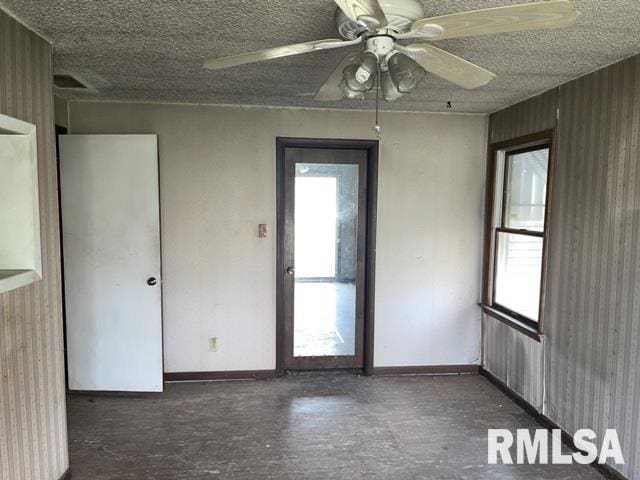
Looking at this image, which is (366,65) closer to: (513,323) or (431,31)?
(431,31)

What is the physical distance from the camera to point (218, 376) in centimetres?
366

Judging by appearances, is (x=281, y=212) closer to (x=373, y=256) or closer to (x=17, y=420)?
(x=373, y=256)

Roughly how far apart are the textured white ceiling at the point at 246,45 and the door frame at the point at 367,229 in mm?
484

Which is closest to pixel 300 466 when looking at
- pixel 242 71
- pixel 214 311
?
pixel 214 311

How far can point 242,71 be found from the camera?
262 centimetres

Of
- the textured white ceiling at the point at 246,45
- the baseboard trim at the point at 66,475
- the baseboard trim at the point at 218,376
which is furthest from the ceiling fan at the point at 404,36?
the baseboard trim at the point at 218,376

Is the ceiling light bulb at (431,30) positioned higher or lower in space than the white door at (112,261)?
higher

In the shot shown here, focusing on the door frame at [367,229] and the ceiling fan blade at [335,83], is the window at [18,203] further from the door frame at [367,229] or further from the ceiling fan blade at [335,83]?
the door frame at [367,229]

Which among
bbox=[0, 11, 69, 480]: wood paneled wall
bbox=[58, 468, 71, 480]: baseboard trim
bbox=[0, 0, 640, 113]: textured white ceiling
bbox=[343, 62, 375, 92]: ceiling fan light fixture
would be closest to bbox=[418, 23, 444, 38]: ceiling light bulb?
bbox=[343, 62, 375, 92]: ceiling fan light fixture

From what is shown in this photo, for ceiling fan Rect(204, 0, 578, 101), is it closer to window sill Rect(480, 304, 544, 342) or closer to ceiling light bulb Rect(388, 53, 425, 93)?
ceiling light bulb Rect(388, 53, 425, 93)

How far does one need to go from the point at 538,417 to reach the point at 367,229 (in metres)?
1.89

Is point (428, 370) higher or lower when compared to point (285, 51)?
lower

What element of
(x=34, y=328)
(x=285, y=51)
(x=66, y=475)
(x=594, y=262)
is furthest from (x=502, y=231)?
(x=66, y=475)

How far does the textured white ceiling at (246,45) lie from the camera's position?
1.76 metres
